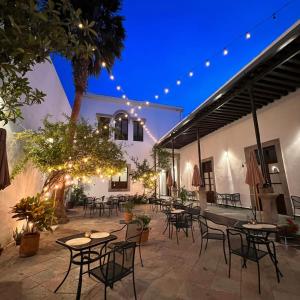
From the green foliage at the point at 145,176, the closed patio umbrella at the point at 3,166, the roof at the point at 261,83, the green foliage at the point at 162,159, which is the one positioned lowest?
the closed patio umbrella at the point at 3,166

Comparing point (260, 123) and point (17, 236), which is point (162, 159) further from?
point (17, 236)

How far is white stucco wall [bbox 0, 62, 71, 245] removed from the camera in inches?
152

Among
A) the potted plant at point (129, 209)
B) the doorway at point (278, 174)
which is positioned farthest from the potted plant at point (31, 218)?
the doorway at point (278, 174)

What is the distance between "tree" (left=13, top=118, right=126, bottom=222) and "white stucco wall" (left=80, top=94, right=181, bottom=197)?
6.85 meters

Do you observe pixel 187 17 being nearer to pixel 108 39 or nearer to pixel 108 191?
pixel 108 39

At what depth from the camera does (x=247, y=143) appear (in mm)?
7777

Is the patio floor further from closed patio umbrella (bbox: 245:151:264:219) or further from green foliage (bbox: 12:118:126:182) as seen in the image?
green foliage (bbox: 12:118:126:182)

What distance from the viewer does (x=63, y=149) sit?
429 cm

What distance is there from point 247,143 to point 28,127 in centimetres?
811

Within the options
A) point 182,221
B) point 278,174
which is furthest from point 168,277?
point 278,174

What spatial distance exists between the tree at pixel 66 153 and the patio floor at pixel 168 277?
1.89m

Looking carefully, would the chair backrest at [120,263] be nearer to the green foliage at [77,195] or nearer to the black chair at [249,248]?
the black chair at [249,248]

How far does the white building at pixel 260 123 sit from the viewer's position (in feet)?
14.9

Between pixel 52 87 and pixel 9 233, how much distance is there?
15.0 feet
